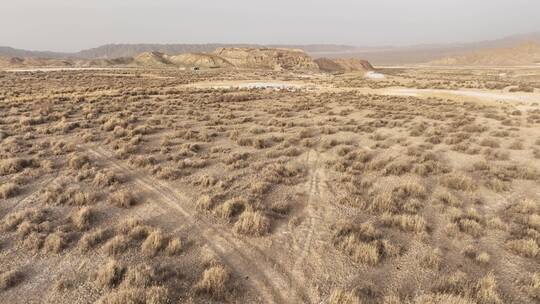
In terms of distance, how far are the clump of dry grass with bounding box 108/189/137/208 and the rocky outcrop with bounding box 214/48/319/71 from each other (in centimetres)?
10252

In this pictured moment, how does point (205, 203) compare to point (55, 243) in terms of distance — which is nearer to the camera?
point (55, 243)

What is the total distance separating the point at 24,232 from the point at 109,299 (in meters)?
3.66

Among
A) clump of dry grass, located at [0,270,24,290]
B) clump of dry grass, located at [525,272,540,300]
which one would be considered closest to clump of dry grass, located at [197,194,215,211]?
clump of dry grass, located at [0,270,24,290]

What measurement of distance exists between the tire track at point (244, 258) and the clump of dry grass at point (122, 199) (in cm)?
74

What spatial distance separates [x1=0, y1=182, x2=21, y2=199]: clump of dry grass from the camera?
8.90m

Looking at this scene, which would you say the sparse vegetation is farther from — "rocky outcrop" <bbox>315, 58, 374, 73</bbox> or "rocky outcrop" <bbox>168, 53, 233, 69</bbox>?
"rocky outcrop" <bbox>168, 53, 233, 69</bbox>

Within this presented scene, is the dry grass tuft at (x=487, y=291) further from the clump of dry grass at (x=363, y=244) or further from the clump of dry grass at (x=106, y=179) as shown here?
the clump of dry grass at (x=106, y=179)

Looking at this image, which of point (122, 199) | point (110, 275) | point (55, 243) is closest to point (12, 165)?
point (122, 199)

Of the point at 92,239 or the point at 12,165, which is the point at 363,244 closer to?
the point at 92,239

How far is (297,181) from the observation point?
1037cm

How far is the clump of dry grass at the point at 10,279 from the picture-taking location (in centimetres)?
550

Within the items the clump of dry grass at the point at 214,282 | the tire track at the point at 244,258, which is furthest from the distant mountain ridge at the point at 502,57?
the clump of dry grass at the point at 214,282

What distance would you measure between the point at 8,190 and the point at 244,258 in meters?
7.54

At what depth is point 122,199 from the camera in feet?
27.8
